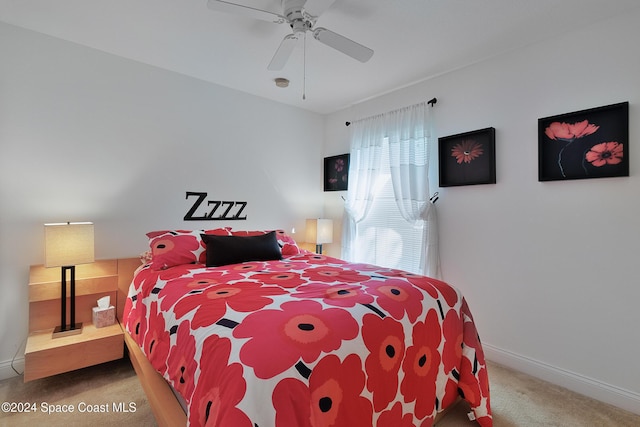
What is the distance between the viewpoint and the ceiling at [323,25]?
198 centimetres

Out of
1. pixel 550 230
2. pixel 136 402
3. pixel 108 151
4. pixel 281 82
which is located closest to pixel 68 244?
pixel 108 151

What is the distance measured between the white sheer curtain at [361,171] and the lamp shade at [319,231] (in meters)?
0.18

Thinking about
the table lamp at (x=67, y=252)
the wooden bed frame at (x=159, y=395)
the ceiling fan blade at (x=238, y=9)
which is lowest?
the wooden bed frame at (x=159, y=395)

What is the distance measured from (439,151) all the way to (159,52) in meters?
2.70

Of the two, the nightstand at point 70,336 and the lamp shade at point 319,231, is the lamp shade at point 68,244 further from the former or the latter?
the lamp shade at point 319,231

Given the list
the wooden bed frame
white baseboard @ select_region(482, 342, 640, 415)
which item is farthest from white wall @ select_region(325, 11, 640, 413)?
the wooden bed frame

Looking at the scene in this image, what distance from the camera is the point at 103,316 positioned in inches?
92.9

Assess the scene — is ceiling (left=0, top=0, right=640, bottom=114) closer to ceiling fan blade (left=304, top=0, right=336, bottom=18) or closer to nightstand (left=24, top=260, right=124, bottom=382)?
ceiling fan blade (left=304, top=0, right=336, bottom=18)

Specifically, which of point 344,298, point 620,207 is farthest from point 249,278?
point 620,207

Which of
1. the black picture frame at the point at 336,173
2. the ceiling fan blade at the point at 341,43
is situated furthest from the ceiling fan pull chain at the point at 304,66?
the black picture frame at the point at 336,173

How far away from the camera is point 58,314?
2332 millimetres

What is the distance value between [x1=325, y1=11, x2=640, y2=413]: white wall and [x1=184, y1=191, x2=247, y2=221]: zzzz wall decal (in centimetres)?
220

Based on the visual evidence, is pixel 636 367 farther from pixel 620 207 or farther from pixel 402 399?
pixel 402 399

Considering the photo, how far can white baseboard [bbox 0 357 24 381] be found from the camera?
2.20 meters
